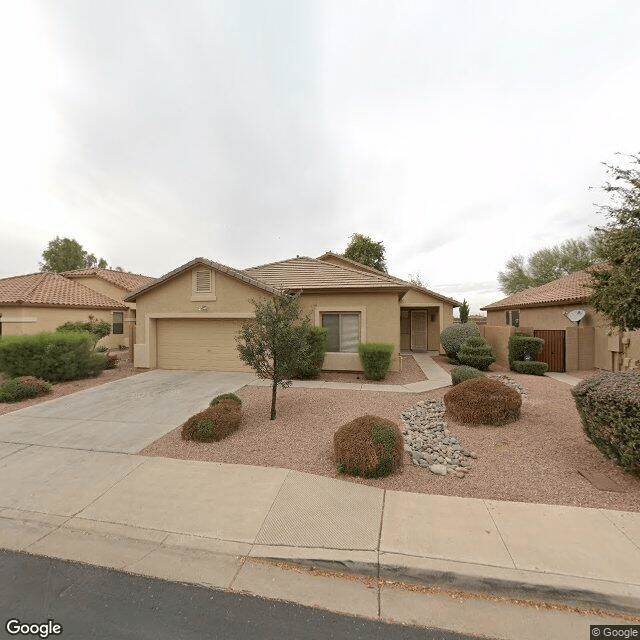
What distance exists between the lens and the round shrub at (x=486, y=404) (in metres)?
6.55

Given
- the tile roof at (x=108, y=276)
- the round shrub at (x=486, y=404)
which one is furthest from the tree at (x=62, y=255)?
the round shrub at (x=486, y=404)

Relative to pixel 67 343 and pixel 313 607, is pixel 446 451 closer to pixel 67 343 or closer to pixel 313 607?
pixel 313 607

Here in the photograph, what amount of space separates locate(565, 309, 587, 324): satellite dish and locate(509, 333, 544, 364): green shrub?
2765 millimetres

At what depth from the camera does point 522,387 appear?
974cm

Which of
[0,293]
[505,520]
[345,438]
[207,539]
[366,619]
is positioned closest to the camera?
[366,619]

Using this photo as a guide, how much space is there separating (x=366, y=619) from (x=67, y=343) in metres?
13.0

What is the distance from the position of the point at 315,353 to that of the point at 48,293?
17.8m

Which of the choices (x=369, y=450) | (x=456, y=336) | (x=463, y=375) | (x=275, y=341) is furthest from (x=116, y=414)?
(x=456, y=336)

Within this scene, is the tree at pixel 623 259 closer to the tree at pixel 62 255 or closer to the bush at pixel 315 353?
the bush at pixel 315 353

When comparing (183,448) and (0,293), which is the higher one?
(0,293)

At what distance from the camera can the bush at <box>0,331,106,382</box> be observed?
11.1 m

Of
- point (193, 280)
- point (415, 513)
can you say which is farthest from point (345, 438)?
point (193, 280)

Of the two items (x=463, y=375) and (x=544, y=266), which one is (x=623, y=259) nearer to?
(x=463, y=375)

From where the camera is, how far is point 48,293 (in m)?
19.0
